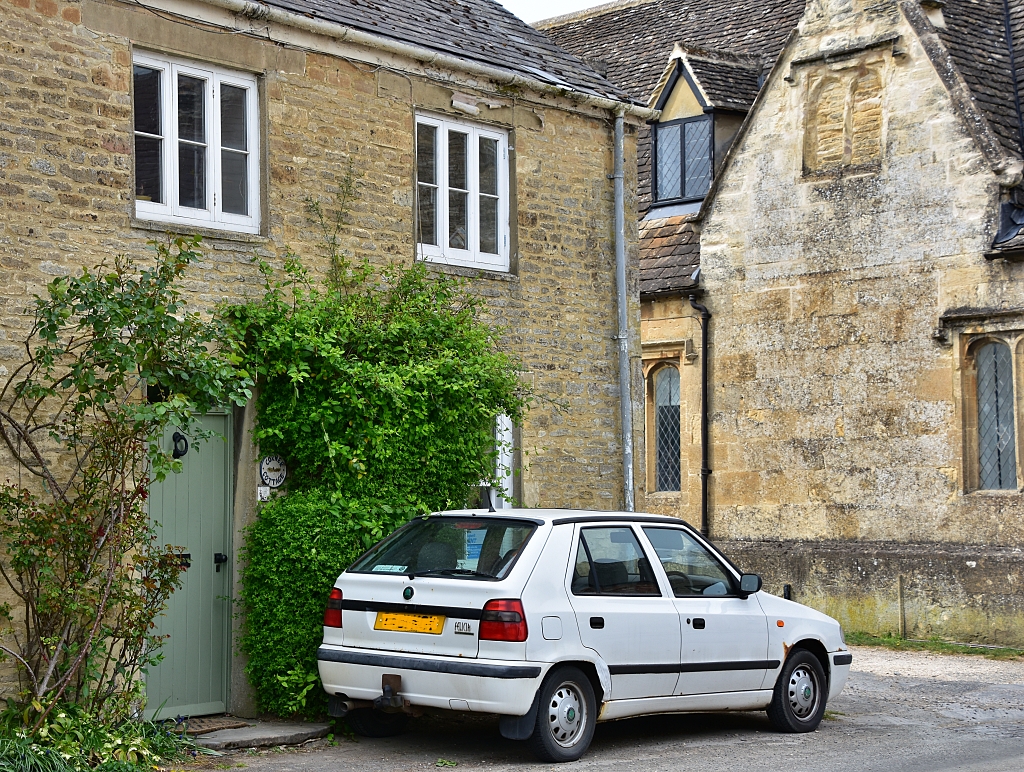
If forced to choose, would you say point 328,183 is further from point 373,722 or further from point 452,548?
point 373,722

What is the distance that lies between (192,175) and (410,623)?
13.4 feet

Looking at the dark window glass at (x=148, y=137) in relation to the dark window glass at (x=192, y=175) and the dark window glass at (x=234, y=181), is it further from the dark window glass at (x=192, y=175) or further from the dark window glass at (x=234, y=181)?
the dark window glass at (x=234, y=181)

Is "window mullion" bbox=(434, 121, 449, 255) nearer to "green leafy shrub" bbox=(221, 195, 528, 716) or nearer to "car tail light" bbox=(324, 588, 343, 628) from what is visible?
"green leafy shrub" bbox=(221, 195, 528, 716)

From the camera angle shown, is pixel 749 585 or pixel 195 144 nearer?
pixel 749 585

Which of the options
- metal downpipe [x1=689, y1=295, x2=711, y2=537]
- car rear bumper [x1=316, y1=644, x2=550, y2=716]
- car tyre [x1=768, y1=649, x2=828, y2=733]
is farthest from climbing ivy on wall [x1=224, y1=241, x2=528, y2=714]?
metal downpipe [x1=689, y1=295, x2=711, y2=537]

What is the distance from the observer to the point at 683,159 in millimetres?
21219

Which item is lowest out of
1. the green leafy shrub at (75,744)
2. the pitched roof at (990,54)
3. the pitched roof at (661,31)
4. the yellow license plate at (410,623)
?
the green leafy shrub at (75,744)

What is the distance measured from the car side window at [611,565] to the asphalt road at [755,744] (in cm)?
111

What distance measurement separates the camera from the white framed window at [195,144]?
34.4ft

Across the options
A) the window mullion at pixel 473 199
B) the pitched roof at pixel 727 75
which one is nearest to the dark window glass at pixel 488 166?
the window mullion at pixel 473 199

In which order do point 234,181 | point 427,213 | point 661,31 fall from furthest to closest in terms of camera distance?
point 661,31 < point 427,213 < point 234,181

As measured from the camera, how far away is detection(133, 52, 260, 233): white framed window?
34.4 ft

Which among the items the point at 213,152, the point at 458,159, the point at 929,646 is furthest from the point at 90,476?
the point at 929,646

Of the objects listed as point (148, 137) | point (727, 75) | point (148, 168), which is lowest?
point (148, 168)
